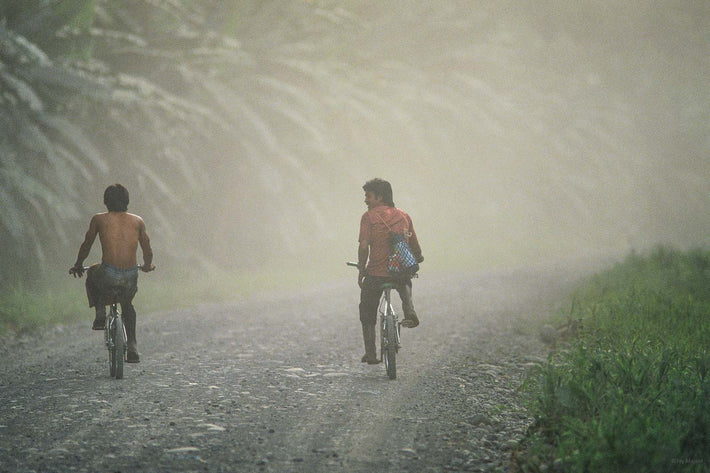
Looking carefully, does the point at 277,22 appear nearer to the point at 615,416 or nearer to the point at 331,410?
the point at 331,410

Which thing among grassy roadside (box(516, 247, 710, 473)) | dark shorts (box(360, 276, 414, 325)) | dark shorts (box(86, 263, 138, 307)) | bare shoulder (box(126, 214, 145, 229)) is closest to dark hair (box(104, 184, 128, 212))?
bare shoulder (box(126, 214, 145, 229))

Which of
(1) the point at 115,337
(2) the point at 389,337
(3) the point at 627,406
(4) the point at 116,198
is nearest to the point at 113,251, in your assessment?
(4) the point at 116,198

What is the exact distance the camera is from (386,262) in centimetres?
667

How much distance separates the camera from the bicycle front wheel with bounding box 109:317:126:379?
6.26 meters

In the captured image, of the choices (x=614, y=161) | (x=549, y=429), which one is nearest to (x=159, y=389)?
(x=549, y=429)

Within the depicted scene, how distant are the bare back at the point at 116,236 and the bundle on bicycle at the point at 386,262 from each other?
2183mm

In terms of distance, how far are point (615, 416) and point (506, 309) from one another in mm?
7765

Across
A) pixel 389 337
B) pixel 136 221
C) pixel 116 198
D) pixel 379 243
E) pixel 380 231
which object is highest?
pixel 116 198

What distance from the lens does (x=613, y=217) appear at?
37.9 metres

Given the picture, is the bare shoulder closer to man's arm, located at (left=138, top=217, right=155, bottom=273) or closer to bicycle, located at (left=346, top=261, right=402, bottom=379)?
man's arm, located at (left=138, top=217, right=155, bottom=273)

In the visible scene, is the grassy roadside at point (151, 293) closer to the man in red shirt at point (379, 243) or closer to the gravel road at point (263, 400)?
the gravel road at point (263, 400)

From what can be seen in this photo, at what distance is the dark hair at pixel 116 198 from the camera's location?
6.38m

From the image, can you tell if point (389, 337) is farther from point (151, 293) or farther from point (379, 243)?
point (151, 293)

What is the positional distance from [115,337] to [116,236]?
972 mm
